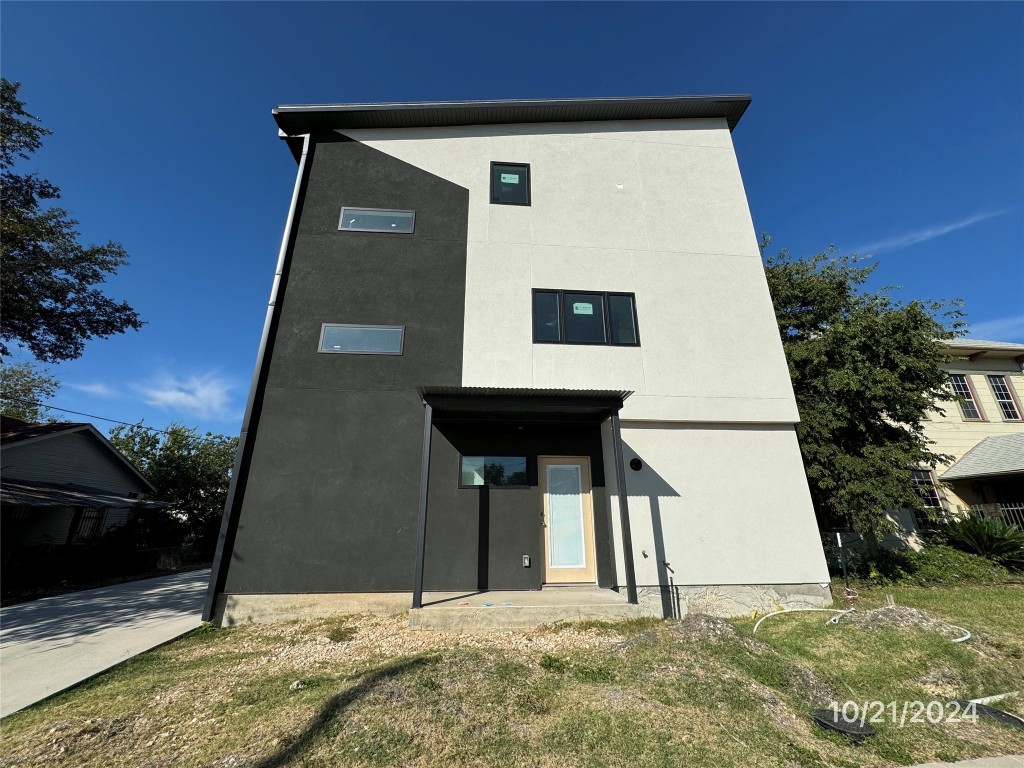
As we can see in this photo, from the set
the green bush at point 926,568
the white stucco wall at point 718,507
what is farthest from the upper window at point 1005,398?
the white stucco wall at point 718,507

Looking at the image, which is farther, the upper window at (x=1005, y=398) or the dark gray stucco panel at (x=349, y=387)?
the upper window at (x=1005, y=398)

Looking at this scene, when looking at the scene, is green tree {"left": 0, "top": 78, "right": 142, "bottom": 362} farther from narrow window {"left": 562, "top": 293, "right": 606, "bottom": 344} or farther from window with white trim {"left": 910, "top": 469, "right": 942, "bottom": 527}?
window with white trim {"left": 910, "top": 469, "right": 942, "bottom": 527}

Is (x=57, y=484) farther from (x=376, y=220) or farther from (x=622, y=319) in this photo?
(x=622, y=319)

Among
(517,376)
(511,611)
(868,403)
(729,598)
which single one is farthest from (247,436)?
(868,403)

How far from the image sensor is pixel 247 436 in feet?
22.5

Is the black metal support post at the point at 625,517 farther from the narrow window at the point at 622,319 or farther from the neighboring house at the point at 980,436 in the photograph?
the neighboring house at the point at 980,436

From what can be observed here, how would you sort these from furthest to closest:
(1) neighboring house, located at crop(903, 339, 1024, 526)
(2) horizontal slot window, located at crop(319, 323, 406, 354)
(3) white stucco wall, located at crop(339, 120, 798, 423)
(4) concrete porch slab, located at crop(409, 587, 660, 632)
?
Result: (1) neighboring house, located at crop(903, 339, 1024, 526), (3) white stucco wall, located at crop(339, 120, 798, 423), (2) horizontal slot window, located at crop(319, 323, 406, 354), (4) concrete porch slab, located at crop(409, 587, 660, 632)

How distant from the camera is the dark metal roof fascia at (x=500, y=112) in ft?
29.8

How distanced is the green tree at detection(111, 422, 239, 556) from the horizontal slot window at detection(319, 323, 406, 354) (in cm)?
1472

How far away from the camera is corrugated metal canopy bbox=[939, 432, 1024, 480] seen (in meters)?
12.1

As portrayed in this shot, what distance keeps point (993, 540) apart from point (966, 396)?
742 centimetres

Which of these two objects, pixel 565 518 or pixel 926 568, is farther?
pixel 926 568

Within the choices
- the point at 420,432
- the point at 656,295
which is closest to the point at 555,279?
the point at 656,295

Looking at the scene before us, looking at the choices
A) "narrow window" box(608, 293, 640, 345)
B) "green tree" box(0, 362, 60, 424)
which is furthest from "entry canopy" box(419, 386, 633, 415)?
"green tree" box(0, 362, 60, 424)
